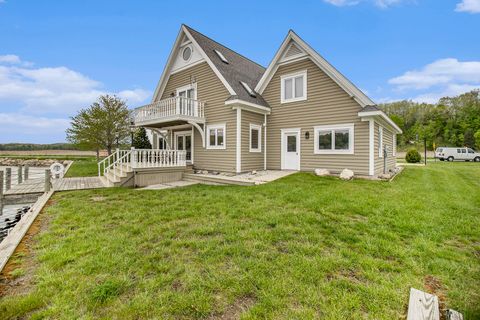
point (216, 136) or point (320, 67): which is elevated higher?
point (320, 67)

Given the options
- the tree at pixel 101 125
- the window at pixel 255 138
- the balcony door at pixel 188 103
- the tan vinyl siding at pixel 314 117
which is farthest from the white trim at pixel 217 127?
the tree at pixel 101 125

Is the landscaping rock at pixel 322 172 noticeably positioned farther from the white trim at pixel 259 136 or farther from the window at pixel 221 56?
the window at pixel 221 56

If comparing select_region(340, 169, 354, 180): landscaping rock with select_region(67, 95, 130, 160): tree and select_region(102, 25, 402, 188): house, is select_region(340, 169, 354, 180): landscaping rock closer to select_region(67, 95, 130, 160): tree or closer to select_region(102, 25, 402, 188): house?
select_region(102, 25, 402, 188): house

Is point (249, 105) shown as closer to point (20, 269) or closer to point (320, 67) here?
point (320, 67)

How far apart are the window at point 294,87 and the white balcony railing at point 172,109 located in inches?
183

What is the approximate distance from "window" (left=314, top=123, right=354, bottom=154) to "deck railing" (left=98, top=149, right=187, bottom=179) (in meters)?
7.30

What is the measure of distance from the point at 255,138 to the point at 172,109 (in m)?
4.74

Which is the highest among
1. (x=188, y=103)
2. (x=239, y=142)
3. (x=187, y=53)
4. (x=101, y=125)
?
(x=187, y=53)

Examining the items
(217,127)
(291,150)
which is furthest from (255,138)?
(217,127)

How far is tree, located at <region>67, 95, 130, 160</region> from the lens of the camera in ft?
68.8

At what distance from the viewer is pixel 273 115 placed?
13.0m

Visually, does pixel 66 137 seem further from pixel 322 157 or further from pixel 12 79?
pixel 322 157

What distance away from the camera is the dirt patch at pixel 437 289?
2.32 m

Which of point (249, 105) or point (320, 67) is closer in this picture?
point (320, 67)
